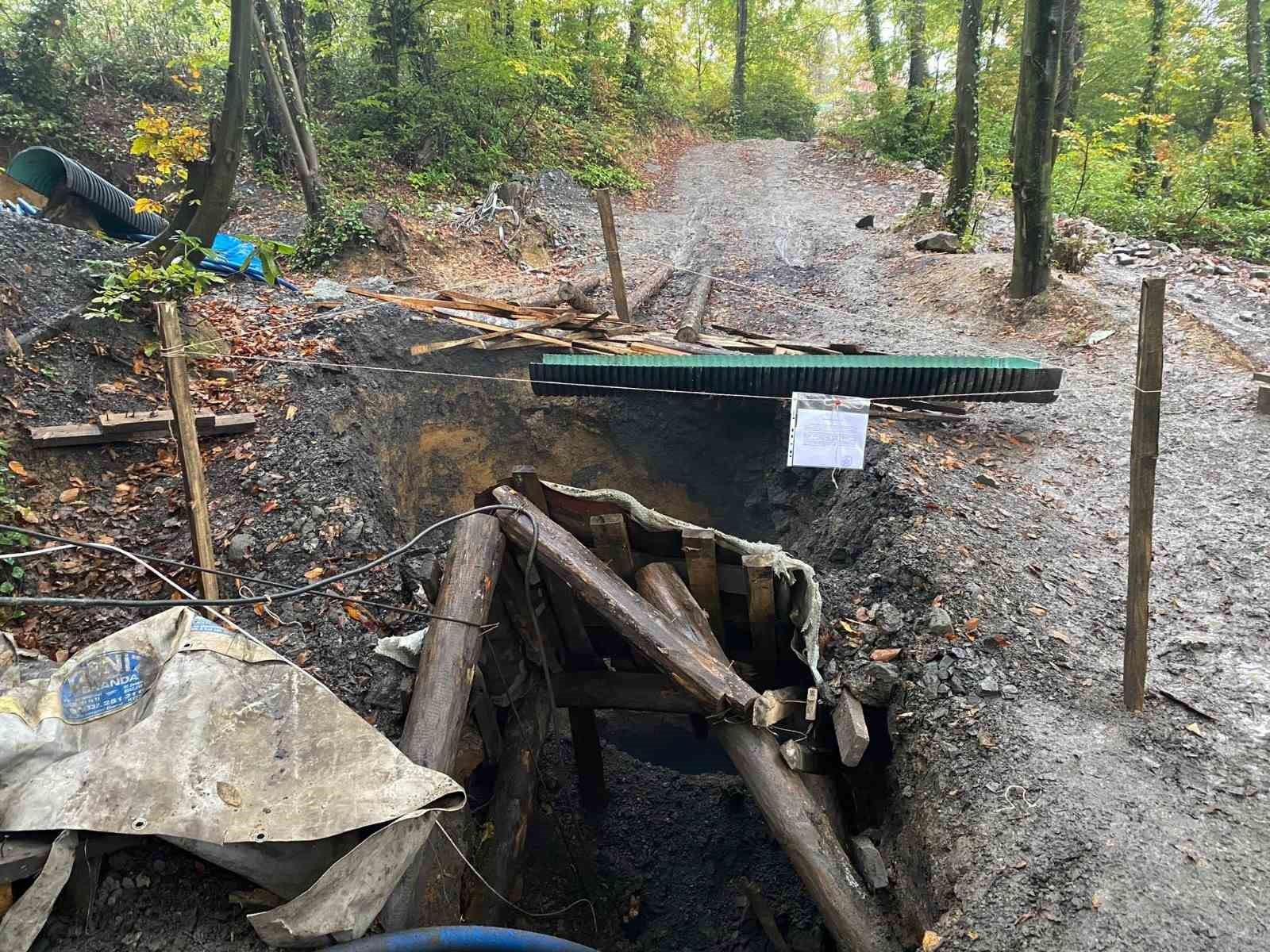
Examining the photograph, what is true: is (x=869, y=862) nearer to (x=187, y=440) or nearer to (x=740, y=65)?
(x=187, y=440)

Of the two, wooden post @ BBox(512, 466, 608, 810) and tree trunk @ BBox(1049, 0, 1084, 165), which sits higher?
tree trunk @ BBox(1049, 0, 1084, 165)

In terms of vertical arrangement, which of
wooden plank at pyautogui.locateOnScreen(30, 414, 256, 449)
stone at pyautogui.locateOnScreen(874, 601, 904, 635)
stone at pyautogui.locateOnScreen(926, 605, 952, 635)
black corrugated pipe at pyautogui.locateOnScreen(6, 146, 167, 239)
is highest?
black corrugated pipe at pyautogui.locateOnScreen(6, 146, 167, 239)

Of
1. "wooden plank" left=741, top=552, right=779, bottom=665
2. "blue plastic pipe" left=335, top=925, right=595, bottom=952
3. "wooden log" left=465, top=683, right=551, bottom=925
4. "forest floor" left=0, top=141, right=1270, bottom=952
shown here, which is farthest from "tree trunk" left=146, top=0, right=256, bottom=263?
"blue plastic pipe" left=335, top=925, right=595, bottom=952

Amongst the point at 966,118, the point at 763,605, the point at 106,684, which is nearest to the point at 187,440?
the point at 106,684

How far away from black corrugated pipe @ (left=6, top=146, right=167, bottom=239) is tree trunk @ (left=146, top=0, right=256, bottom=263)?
3958 mm

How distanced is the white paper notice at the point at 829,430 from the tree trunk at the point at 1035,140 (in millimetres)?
5389

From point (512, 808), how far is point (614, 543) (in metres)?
2.04

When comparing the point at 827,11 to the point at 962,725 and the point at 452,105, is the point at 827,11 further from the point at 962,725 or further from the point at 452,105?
the point at 962,725

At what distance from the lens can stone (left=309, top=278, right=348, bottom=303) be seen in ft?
25.5

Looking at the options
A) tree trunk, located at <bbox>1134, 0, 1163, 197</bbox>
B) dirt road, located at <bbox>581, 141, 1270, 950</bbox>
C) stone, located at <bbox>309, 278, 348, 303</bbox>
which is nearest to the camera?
dirt road, located at <bbox>581, 141, 1270, 950</bbox>

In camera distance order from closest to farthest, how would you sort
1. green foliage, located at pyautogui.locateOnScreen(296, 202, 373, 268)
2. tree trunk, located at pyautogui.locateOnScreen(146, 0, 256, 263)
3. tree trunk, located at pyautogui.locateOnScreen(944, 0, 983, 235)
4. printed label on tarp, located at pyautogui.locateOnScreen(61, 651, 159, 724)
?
printed label on tarp, located at pyautogui.locateOnScreen(61, 651, 159, 724) < tree trunk, located at pyautogui.locateOnScreen(146, 0, 256, 263) < green foliage, located at pyautogui.locateOnScreen(296, 202, 373, 268) < tree trunk, located at pyautogui.locateOnScreen(944, 0, 983, 235)

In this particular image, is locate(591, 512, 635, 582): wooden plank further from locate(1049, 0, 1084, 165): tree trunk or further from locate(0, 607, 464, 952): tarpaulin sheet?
locate(1049, 0, 1084, 165): tree trunk

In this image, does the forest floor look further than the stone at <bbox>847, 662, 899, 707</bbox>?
No

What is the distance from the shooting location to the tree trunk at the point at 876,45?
18.8 metres
